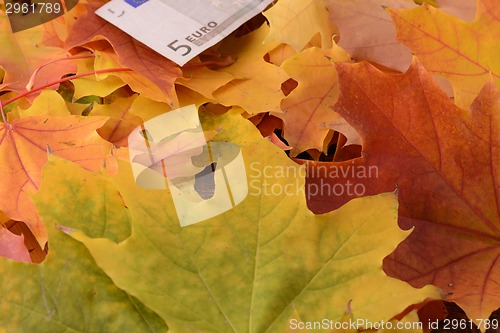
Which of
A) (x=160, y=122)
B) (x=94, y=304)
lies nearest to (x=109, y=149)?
(x=160, y=122)

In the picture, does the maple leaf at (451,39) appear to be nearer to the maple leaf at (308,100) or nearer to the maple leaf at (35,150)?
the maple leaf at (308,100)

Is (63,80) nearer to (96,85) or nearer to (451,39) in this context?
(96,85)

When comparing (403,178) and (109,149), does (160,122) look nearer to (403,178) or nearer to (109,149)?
(109,149)

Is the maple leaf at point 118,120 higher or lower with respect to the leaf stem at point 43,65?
lower

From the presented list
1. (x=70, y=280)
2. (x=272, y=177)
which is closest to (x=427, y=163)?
(x=272, y=177)

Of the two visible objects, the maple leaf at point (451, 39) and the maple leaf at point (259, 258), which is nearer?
the maple leaf at point (259, 258)

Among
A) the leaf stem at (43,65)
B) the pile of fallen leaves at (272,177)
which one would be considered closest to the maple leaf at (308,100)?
the pile of fallen leaves at (272,177)

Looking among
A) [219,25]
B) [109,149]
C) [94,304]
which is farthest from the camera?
[219,25]
